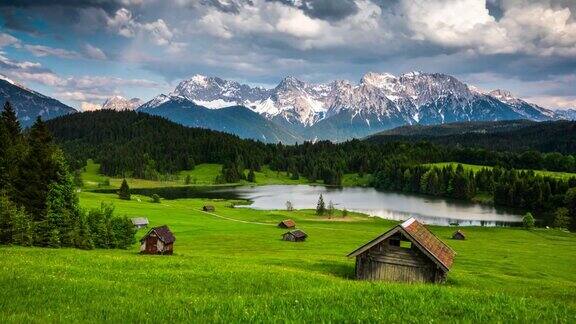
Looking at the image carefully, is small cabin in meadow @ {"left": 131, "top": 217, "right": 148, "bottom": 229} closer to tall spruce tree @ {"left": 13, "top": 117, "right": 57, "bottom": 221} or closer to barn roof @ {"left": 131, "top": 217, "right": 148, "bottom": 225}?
barn roof @ {"left": 131, "top": 217, "right": 148, "bottom": 225}

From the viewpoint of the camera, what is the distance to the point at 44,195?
214 feet

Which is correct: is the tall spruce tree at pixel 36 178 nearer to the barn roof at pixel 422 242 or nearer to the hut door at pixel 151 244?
the hut door at pixel 151 244

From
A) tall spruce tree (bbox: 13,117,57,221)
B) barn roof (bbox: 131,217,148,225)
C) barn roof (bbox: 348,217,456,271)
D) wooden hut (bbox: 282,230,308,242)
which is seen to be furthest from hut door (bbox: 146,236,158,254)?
barn roof (bbox: 348,217,456,271)

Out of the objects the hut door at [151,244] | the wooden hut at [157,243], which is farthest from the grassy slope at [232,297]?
the hut door at [151,244]

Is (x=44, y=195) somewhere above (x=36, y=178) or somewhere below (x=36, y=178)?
below

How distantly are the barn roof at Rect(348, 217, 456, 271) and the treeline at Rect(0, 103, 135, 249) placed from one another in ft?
127

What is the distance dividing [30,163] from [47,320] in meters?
60.1

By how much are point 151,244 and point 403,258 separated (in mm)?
46188

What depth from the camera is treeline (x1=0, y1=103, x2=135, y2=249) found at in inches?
2318

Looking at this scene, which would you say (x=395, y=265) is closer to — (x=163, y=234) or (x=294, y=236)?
(x=163, y=234)

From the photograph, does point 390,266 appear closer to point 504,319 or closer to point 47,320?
point 504,319

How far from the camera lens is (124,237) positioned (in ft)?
249

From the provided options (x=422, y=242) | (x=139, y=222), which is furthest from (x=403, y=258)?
(x=139, y=222)

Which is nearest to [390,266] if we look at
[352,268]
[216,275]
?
[352,268]
